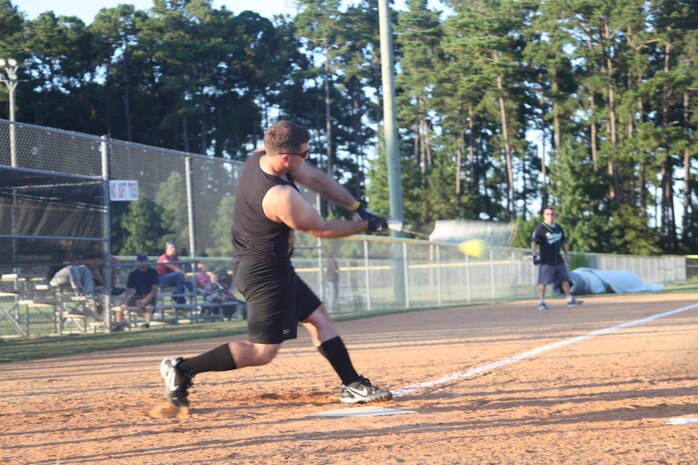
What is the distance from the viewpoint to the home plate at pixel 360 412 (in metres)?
5.57

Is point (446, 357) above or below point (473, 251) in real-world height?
below

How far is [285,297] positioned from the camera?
5719mm

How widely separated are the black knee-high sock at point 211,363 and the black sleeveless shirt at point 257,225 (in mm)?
564

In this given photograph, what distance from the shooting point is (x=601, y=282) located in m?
31.7

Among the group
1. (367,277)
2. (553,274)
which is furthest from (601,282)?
(553,274)

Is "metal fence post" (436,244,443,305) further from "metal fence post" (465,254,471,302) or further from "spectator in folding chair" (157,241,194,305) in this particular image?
"spectator in folding chair" (157,241,194,305)

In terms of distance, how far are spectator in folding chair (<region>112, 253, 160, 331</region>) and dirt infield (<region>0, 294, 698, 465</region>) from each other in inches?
212

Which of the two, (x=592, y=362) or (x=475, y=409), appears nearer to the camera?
(x=475, y=409)

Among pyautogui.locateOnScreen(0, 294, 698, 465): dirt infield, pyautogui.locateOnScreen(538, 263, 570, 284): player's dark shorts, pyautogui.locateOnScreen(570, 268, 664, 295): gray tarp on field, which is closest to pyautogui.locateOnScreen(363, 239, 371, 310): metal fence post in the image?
pyautogui.locateOnScreen(538, 263, 570, 284): player's dark shorts

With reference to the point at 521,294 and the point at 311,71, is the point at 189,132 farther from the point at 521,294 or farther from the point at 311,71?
the point at 521,294

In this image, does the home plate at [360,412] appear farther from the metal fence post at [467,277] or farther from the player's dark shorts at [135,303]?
the metal fence post at [467,277]

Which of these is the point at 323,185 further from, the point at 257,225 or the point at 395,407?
the point at 395,407

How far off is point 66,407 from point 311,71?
6188cm

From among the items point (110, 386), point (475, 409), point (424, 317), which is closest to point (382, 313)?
point (424, 317)
